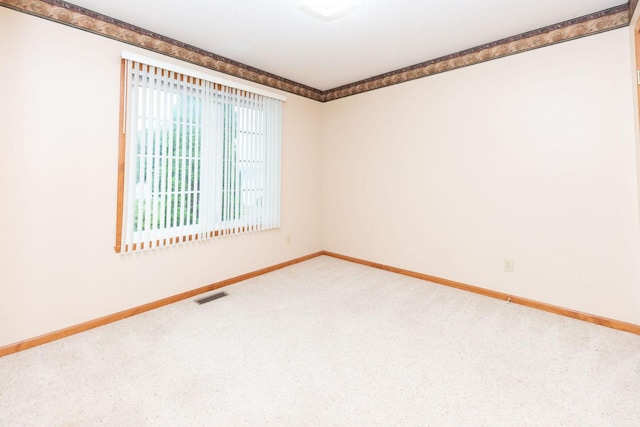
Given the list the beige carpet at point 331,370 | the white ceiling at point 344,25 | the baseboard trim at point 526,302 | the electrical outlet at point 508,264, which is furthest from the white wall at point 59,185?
the electrical outlet at point 508,264

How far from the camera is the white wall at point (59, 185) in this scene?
2.08 metres

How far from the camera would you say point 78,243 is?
2373 millimetres

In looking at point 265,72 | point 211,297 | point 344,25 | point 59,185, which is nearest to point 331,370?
point 211,297

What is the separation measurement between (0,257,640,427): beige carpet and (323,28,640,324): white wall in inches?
18.3

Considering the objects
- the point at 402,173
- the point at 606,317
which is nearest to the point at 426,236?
the point at 402,173

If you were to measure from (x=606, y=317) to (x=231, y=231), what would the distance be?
3613mm

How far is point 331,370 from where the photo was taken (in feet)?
6.23

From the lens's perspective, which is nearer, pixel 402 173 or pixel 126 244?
pixel 126 244

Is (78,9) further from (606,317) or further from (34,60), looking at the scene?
(606,317)

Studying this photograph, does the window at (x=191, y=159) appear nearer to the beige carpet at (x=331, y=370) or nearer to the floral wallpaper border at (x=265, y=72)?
the floral wallpaper border at (x=265, y=72)

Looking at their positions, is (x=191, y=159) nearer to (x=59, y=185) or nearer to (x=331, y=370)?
(x=59, y=185)

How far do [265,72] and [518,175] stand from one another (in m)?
3.07

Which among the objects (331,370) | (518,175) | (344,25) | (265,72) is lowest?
(331,370)

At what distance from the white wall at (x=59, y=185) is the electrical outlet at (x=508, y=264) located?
134 inches
